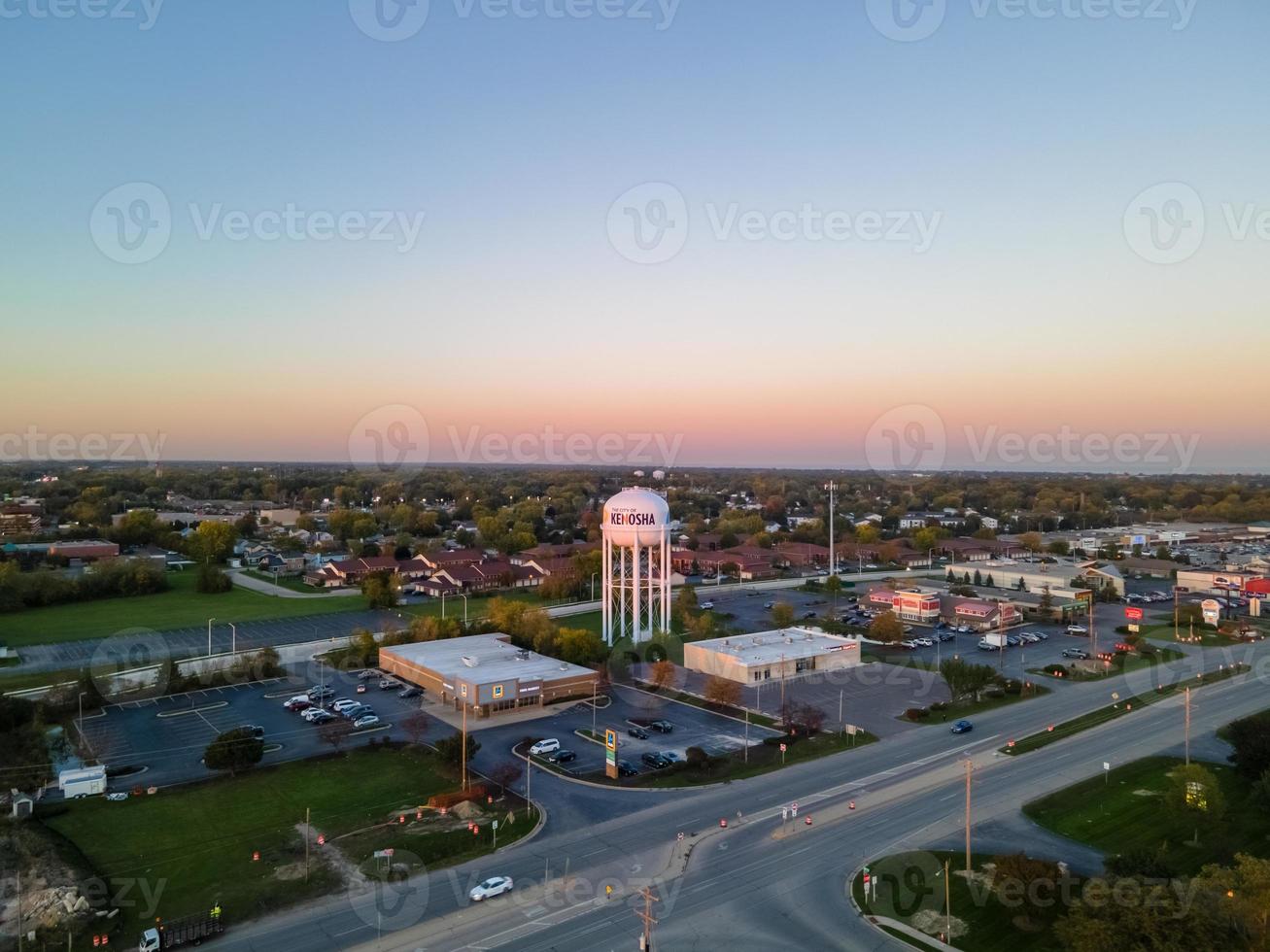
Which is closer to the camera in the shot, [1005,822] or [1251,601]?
[1005,822]

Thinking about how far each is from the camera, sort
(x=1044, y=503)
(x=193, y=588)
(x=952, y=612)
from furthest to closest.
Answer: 1. (x=1044, y=503)
2. (x=193, y=588)
3. (x=952, y=612)

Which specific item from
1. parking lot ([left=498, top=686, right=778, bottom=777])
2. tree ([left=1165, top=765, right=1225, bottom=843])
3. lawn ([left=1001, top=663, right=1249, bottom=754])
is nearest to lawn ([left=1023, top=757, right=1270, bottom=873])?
tree ([left=1165, top=765, right=1225, bottom=843])

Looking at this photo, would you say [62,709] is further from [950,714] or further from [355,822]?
[950,714]

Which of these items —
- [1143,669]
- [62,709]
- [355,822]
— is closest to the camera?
[355,822]

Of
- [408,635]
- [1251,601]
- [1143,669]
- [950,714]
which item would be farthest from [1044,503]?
[408,635]

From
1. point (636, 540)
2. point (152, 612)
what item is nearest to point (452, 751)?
point (636, 540)

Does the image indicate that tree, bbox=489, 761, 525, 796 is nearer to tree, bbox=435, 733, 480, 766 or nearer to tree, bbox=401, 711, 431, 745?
tree, bbox=435, 733, 480, 766

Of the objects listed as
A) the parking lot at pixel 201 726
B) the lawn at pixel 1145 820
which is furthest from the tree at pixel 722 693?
the lawn at pixel 1145 820
